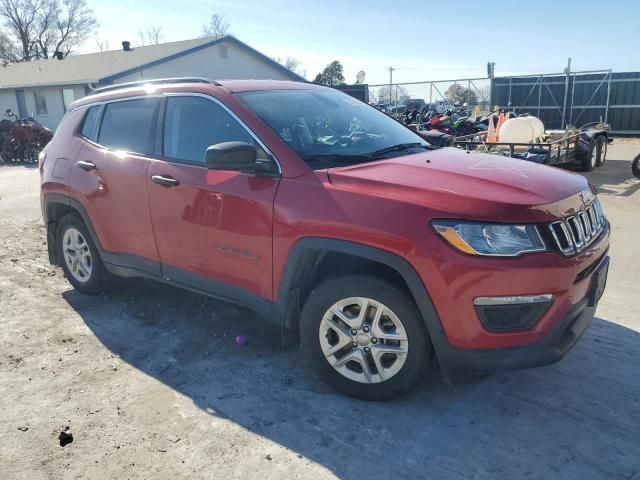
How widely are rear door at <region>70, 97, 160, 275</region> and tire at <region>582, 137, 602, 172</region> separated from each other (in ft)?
35.6

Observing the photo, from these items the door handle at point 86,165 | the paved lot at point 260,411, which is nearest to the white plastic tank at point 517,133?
the paved lot at point 260,411

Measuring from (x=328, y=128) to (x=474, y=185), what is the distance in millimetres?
1269

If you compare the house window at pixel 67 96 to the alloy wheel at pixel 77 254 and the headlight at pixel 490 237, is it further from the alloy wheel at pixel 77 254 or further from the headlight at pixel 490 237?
the headlight at pixel 490 237

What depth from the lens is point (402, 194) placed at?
2748 mm

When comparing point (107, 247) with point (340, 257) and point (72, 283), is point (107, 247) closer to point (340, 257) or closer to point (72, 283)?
point (72, 283)

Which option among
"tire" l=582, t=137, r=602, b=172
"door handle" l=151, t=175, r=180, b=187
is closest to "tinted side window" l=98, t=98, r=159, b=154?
"door handle" l=151, t=175, r=180, b=187

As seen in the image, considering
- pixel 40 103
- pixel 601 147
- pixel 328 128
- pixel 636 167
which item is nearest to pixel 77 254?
pixel 328 128

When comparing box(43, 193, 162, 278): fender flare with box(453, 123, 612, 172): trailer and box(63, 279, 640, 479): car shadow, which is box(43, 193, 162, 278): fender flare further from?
box(453, 123, 612, 172): trailer

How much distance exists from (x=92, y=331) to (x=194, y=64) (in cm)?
2058

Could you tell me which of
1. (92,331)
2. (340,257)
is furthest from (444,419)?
(92,331)

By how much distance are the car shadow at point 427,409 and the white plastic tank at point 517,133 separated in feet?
23.0

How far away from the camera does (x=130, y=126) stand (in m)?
4.20

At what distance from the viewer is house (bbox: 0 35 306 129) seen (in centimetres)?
2191

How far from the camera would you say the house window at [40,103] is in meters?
26.1
